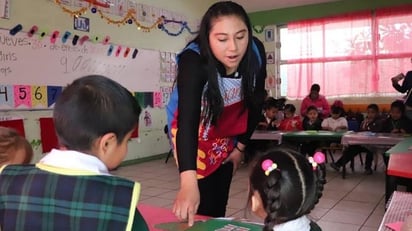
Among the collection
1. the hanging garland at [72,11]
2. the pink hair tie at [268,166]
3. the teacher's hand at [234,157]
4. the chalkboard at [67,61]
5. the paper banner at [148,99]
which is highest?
the hanging garland at [72,11]

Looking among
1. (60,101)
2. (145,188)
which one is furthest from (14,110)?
(60,101)

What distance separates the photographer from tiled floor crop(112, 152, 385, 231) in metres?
3.18

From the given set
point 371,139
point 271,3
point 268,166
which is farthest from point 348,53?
point 268,166

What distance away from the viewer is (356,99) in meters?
7.28

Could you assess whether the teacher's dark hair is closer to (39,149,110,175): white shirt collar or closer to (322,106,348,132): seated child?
(39,149,110,175): white shirt collar

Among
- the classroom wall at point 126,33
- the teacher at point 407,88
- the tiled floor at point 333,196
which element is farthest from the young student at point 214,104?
the teacher at point 407,88

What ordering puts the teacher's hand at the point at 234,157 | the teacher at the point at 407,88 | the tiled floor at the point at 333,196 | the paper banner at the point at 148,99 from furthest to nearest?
the paper banner at the point at 148,99 → the teacher at the point at 407,88 → the tiled floor at the point at 333,196 → the teacher's hand at the point at 234,157

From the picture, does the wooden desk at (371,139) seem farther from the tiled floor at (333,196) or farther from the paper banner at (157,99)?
the paper banner at (157,99)

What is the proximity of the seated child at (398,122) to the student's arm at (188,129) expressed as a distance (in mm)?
4289

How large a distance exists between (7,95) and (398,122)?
4.61 m

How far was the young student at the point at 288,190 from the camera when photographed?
1013mm

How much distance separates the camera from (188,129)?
120 centimetres

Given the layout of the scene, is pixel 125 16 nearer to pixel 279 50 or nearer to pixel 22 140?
pixel 279 50

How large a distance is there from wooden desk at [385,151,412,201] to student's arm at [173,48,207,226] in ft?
4.05
